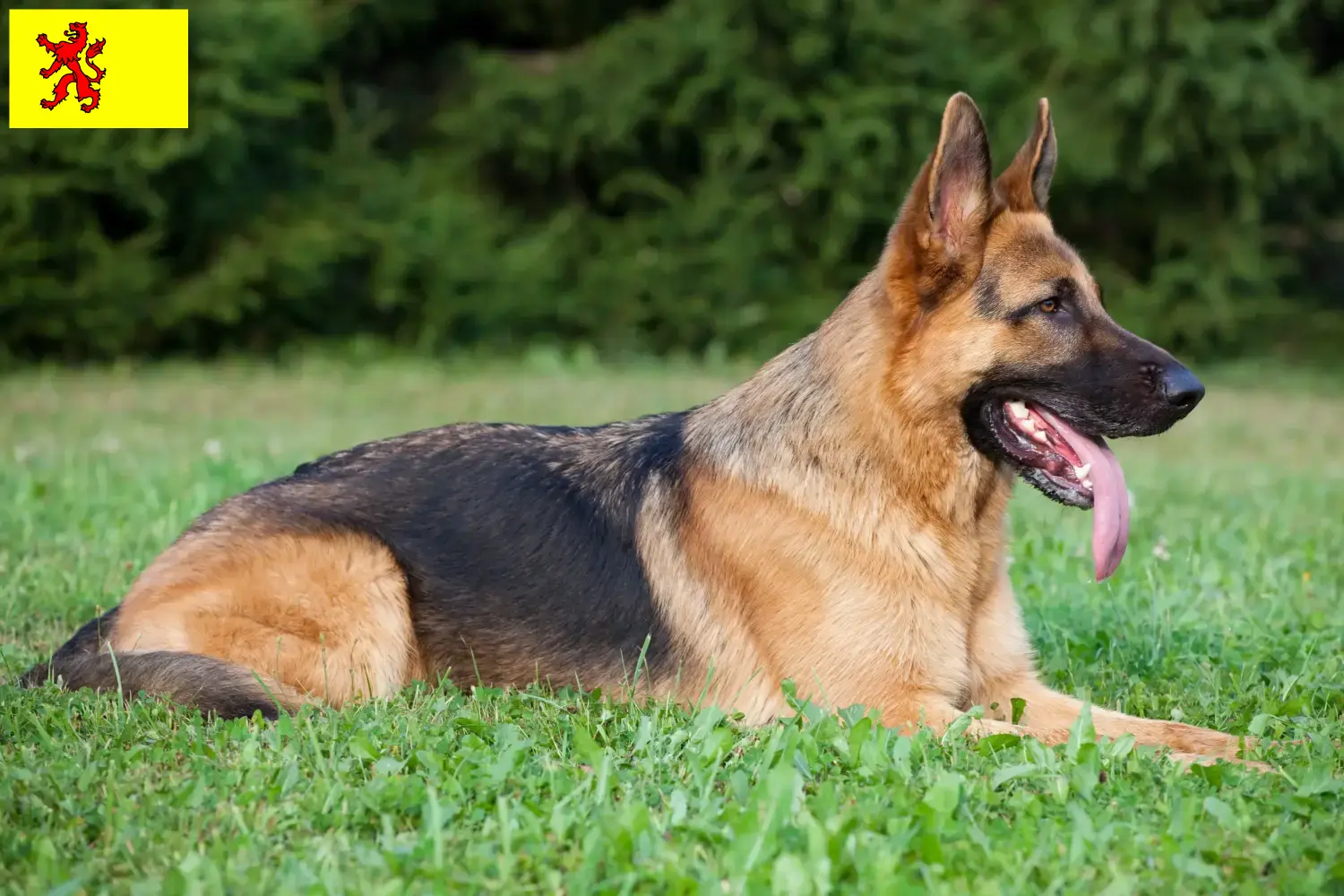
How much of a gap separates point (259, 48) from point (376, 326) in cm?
375

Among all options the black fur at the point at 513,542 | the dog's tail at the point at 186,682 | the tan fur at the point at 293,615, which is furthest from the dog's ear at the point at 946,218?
the dog's tail at the point at 186,682

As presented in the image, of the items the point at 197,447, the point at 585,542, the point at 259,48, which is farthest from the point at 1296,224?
the point at 585,542

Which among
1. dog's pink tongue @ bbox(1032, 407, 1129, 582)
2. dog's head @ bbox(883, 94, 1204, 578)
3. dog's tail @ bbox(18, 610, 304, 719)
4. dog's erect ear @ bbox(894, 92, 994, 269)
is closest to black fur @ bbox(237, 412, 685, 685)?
dog's tail @ bbox(18, 610, 304, 719)

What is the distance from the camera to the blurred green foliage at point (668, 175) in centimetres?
1625

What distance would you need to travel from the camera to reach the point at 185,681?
4.33 m

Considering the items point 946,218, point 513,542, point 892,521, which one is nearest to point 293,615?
point 513,542

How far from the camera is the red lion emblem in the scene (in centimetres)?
1011

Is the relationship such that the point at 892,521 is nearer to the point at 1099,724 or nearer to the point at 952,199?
the point at 1099,724

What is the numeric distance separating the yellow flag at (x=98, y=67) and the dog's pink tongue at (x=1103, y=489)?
27.0ft

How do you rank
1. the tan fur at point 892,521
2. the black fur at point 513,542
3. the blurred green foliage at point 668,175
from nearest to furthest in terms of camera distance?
the tan fur at point 892,521, the black fur at point 513,542, the blurred green foliage at point 668,175

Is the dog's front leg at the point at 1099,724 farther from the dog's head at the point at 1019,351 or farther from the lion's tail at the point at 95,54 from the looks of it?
the lion's tail at the point at 95,54

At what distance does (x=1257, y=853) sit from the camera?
A: 10.9 ft

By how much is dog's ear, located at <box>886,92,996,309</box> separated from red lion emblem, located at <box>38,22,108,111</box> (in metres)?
7.69

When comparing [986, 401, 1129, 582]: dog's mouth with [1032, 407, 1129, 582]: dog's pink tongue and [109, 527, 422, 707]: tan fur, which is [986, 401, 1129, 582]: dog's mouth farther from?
[109, 527, 422, 707]: tan fur
